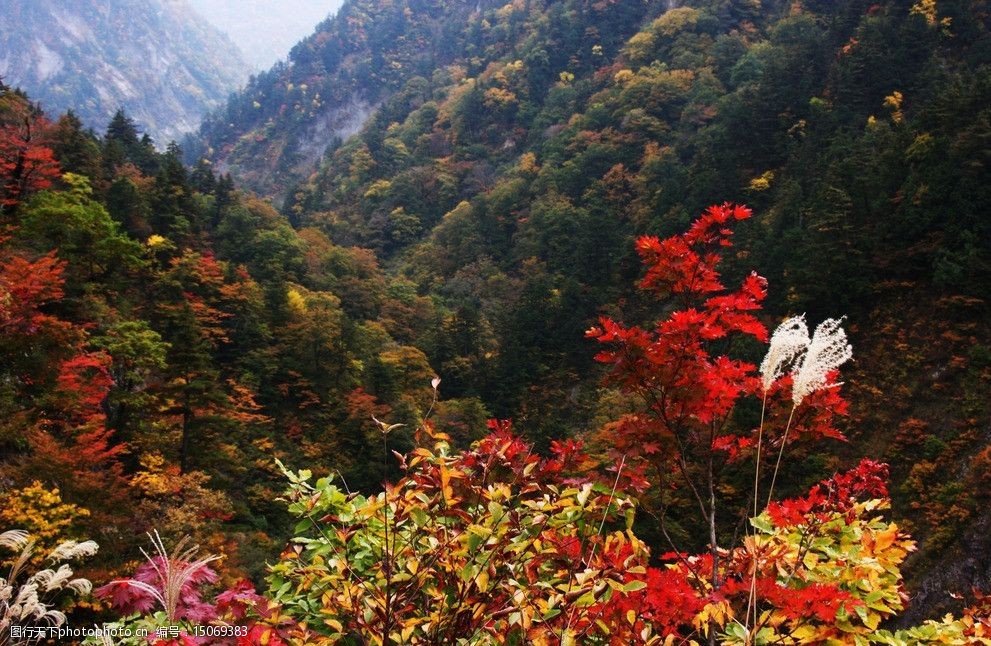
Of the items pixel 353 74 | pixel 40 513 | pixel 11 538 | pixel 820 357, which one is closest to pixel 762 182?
pixel 820 357

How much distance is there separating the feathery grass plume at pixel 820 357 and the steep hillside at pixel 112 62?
141m

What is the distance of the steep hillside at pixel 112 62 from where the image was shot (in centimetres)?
11888

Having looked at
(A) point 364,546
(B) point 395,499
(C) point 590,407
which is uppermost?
(B) point 395,499

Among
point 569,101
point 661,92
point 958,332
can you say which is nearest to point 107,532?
point 958,332

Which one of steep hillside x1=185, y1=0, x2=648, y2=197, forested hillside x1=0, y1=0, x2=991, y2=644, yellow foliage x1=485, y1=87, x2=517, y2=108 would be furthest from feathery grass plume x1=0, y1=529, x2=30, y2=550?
steep hillside x1=185, y1=0, x2=648, y2=197

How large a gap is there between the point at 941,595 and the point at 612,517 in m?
11.9

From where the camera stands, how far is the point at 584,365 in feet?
84.2

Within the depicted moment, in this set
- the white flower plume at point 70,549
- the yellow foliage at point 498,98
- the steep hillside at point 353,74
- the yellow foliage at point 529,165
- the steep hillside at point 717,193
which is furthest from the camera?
the steep hillside at point 353,74

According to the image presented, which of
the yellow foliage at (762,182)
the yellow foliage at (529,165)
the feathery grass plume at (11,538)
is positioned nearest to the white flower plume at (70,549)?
the feathery grass plume at (11,538)

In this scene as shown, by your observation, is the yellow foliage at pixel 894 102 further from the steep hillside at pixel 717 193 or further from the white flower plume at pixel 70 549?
the white flower plume at pixel 70 549

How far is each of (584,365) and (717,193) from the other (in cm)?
1073

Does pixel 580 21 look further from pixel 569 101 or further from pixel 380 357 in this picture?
pixel 380 357

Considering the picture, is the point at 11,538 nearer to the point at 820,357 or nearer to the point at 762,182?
the point at 820,357

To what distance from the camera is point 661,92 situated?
38.6 metres
